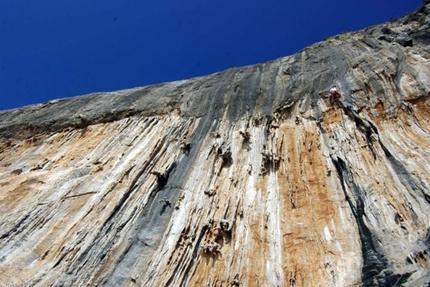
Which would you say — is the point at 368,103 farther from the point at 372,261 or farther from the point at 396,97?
the point at 372,261

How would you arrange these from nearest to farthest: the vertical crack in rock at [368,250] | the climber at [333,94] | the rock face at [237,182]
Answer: the vertical crack in rock at [368,250] → the rock face at [237,182] → the climber at [333,94]

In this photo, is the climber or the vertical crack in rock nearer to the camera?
the vertical crack in rock

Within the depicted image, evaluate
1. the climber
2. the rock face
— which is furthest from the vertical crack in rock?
the climber

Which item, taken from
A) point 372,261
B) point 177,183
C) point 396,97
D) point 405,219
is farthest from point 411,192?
point 177,183

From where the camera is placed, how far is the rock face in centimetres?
992

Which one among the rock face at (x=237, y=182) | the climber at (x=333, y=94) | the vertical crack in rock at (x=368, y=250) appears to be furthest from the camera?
the climber at (x=333, y=94)

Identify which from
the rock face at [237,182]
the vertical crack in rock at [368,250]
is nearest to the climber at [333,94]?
the rock face at [237,182]

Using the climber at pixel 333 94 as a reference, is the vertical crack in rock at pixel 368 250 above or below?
below

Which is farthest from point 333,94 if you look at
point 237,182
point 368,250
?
point 368,250

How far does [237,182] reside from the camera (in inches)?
511

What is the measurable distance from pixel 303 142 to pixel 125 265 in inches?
296

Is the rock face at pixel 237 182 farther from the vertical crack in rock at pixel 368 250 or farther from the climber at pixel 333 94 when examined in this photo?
the climber at pixel 333 94

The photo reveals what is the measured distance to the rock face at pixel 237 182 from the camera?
9922 millimetres

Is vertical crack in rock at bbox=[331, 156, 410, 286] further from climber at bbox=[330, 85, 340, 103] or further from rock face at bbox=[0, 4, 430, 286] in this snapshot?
climber at bbox=[330, 85, 340, 103]
